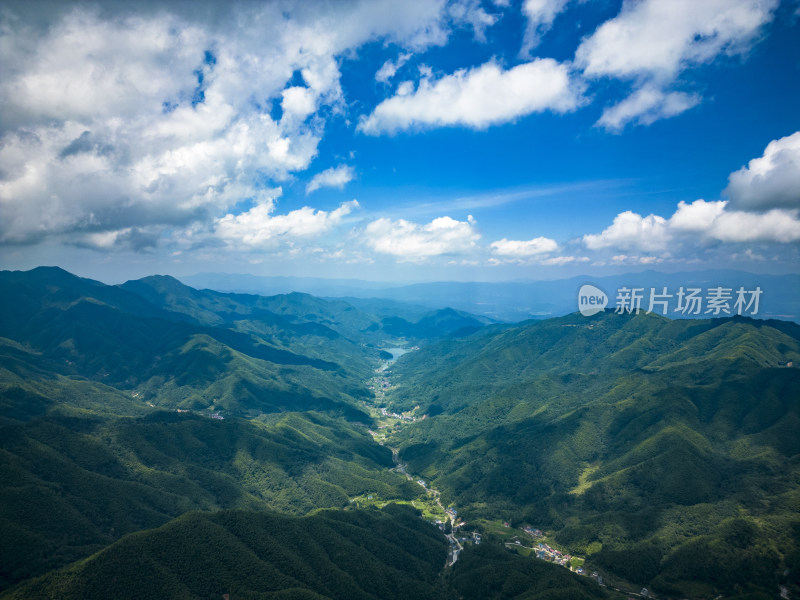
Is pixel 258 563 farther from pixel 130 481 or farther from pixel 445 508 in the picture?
pixel 445 508

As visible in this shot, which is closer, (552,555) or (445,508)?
(552,555)

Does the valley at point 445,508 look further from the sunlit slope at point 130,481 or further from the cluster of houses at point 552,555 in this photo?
the cluster of houses at point 552,555

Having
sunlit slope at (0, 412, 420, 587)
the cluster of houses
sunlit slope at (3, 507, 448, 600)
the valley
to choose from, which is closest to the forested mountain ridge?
the valley

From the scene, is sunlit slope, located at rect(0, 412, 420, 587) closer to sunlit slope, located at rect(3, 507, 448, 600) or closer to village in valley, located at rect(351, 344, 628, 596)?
village in valley, located at rect(351, 344, 628, 596)

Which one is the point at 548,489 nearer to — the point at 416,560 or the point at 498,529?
the point at 498,529

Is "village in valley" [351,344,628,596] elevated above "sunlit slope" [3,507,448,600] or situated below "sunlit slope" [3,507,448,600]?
below

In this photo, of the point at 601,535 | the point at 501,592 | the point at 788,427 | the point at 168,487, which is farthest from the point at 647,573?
the point at 168,487

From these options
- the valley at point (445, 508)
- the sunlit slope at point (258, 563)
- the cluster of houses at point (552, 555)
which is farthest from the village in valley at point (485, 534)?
the sunlit slope at point (258, 563)

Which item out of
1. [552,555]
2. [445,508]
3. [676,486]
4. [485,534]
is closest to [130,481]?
[445,508]
